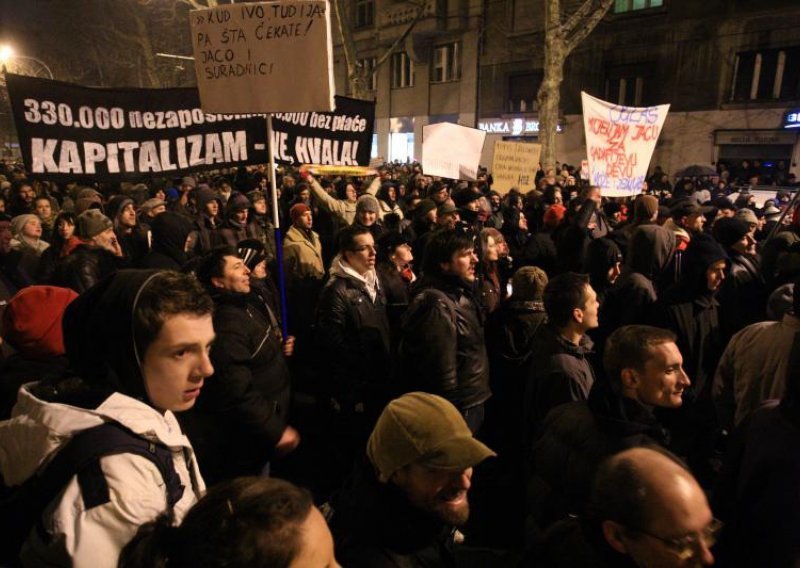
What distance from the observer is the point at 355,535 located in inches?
60.3

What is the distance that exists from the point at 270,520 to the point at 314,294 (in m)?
4.27

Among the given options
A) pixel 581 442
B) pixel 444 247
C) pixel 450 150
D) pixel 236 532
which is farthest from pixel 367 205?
pixel 236 532

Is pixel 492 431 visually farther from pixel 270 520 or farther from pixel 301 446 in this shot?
pixel 270 520

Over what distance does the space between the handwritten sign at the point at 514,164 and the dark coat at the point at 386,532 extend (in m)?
7.86

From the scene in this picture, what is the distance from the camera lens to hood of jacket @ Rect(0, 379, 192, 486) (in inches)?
45.2

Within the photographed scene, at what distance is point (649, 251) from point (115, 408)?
13.2 ft

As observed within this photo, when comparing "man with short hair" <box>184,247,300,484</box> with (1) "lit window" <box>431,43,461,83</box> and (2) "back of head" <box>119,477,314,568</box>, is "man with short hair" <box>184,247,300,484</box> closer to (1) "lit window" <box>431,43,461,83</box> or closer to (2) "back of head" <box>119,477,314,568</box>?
(2) "back of head" <box>119,477,314,568</box>

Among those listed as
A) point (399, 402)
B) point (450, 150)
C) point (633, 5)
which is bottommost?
point (399, 402)

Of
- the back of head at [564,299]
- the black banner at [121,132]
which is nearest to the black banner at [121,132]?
the black banner at [121,132]

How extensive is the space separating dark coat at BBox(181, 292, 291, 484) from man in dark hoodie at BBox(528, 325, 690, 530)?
4.12ft

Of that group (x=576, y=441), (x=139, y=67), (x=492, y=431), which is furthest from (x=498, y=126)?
(x=576, y=441)

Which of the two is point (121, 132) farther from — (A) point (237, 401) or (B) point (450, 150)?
(B) point (450, 150)

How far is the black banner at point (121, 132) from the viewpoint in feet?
14.1

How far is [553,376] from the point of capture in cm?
253
